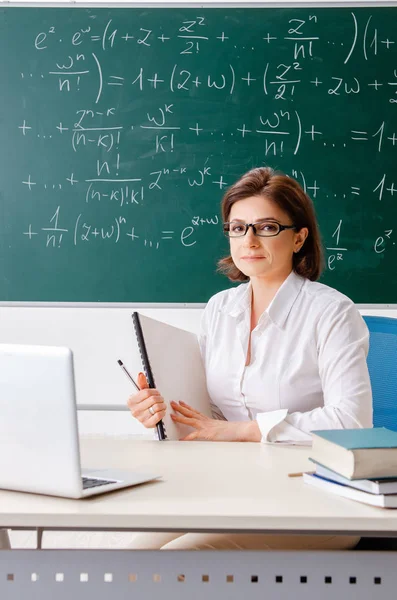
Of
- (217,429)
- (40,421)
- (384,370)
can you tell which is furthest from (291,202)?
(40,421)

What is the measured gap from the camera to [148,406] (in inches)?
65.9

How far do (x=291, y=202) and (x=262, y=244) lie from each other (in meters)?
0.16

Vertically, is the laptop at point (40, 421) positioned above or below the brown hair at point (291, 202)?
below

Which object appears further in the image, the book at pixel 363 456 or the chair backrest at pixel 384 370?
the chair backrest at pixel 384 370

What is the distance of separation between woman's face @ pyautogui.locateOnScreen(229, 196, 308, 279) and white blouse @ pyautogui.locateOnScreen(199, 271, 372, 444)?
67mm

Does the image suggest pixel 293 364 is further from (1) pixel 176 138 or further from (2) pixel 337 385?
(1) pixel 176 138

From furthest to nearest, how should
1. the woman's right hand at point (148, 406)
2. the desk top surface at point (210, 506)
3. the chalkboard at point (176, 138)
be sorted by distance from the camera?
the chalkboard at point (176, 138) → the woman's right hand at point (148, 406) → the desk top surface at point (210, 506)

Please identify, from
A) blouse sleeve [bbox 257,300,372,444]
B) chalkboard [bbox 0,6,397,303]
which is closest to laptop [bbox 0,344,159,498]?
blouse sleeve [bbox 257,300,372,444]

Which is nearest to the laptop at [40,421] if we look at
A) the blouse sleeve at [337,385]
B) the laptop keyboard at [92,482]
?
the laptop keyboard at [92,482]

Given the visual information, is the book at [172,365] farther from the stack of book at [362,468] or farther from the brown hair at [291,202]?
the stack of book at [362,468]

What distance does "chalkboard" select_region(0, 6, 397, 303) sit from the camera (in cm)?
337

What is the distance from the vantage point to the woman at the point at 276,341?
1.72 metres

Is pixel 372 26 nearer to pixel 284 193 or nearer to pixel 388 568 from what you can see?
A: pixel 284 193

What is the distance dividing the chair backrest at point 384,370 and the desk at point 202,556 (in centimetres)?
86
